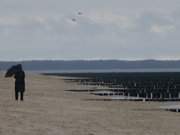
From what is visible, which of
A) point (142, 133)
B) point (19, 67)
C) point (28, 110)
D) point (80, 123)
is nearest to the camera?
point (142, 133)

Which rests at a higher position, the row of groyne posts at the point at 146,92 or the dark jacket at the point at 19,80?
the dark jacket at the point at 19,80

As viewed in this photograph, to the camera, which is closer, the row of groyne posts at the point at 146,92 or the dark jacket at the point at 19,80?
the dark jacket at the point at 19,80

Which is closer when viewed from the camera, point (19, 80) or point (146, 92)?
point (19, 80)

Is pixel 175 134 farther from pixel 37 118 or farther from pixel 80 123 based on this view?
pixel 37 118

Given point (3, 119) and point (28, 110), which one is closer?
point (3, 119)

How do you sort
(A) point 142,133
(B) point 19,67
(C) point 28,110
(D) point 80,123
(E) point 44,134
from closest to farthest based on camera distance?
(E) point 44,134 → (A) point 142,133 → (D) point 80,123 → (C) point 28,110 → (B) point 19,67

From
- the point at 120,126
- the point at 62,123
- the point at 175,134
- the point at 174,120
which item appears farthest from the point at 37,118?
the point at 174,120

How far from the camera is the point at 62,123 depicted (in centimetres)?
2583

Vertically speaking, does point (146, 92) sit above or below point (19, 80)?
below

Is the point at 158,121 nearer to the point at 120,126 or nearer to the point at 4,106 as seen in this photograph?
the point at 120,126

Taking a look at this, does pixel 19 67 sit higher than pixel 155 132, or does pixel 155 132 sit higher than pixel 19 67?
pixel 19 67

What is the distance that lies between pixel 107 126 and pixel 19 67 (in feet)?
34.3

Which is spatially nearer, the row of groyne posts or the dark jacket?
the dark jacket

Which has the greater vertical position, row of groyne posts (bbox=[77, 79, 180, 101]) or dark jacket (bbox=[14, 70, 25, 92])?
dark jacket (bbox=[14, 70, 25, 92])
